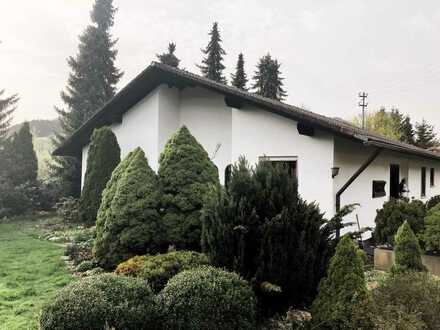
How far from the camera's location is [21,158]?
615 inches

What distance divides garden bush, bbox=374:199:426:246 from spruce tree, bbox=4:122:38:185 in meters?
14.1

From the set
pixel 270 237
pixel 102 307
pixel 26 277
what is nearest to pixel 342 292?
pixel 270 237

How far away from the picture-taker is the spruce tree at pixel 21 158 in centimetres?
1530

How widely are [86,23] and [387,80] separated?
19.1 meters

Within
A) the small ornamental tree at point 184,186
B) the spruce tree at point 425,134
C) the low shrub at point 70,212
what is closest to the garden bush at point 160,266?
the small ornamental tree at point 184,186

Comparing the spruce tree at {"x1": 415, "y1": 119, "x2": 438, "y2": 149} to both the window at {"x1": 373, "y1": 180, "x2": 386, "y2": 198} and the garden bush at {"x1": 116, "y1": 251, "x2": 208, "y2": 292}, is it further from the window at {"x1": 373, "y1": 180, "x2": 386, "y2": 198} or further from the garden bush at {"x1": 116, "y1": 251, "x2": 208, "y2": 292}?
the garden bush at {"x1": 116, "y1": 251, "x2": 208, "y2": 292}

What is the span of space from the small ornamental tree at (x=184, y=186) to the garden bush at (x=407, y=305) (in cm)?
315

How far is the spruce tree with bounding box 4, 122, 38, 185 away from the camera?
15.3m

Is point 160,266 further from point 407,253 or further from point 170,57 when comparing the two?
point 170,57

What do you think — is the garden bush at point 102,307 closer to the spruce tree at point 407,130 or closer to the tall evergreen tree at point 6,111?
the tall evergreen tree at point 6,111

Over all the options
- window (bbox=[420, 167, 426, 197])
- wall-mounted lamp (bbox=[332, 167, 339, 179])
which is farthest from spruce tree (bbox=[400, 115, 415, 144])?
wall-mounted lamp (bbox=[332, 167, 339, 179])

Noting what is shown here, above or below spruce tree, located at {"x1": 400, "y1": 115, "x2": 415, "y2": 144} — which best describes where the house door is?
below

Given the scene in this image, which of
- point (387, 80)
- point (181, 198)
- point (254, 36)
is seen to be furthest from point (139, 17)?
point (387, 80)

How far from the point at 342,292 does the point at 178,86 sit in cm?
864
